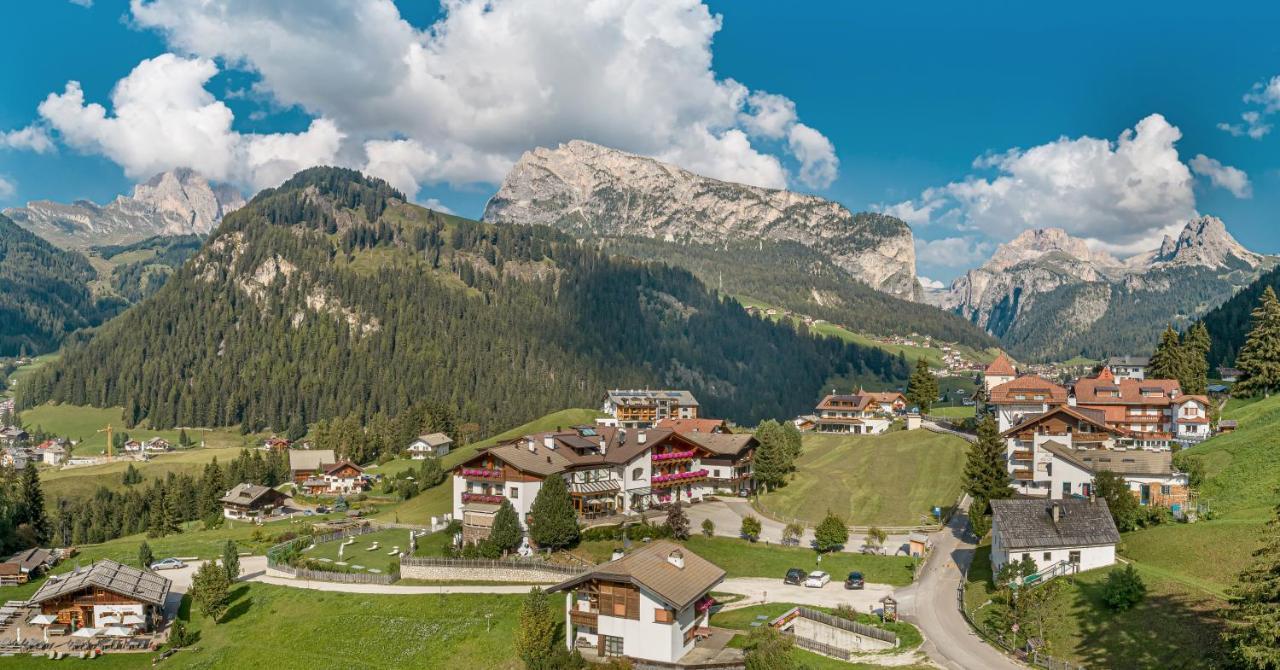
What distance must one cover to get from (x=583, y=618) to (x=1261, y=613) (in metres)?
33.4

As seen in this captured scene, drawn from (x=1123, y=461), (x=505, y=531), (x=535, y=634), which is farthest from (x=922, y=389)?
(x=535, y=634)

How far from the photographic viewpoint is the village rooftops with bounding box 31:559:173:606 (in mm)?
59531

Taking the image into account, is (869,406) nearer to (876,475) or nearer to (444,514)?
(876,475)

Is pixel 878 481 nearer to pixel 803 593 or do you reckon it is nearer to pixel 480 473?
pixel 803 593

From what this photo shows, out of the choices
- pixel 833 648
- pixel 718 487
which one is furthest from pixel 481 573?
pixel 718 487

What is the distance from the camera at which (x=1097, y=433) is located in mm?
85312

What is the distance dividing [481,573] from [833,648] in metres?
28.5

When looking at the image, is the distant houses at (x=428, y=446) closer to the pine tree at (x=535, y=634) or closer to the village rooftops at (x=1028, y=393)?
the village rooftops at (x=1028, y=393)

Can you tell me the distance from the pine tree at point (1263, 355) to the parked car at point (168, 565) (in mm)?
123931

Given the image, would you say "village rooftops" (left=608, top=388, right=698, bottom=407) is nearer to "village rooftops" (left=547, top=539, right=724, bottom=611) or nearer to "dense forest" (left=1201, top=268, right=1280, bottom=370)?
"dense forest" (left=1201, top=268, right=1280, bottom=370)

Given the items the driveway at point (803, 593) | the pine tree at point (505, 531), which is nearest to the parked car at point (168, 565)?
the pine tree at point (505, 531)

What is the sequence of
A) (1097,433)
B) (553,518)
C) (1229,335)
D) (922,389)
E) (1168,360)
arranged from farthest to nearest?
(1229,335) → (922,389) → (1168,360) → (1097,433) → (553,518)

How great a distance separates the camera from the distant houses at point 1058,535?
5306 cm

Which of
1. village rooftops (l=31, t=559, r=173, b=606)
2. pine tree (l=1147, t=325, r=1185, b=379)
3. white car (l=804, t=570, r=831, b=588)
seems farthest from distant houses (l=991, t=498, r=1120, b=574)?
pine tree (l=1147, t=325, r=1185, b=379)
